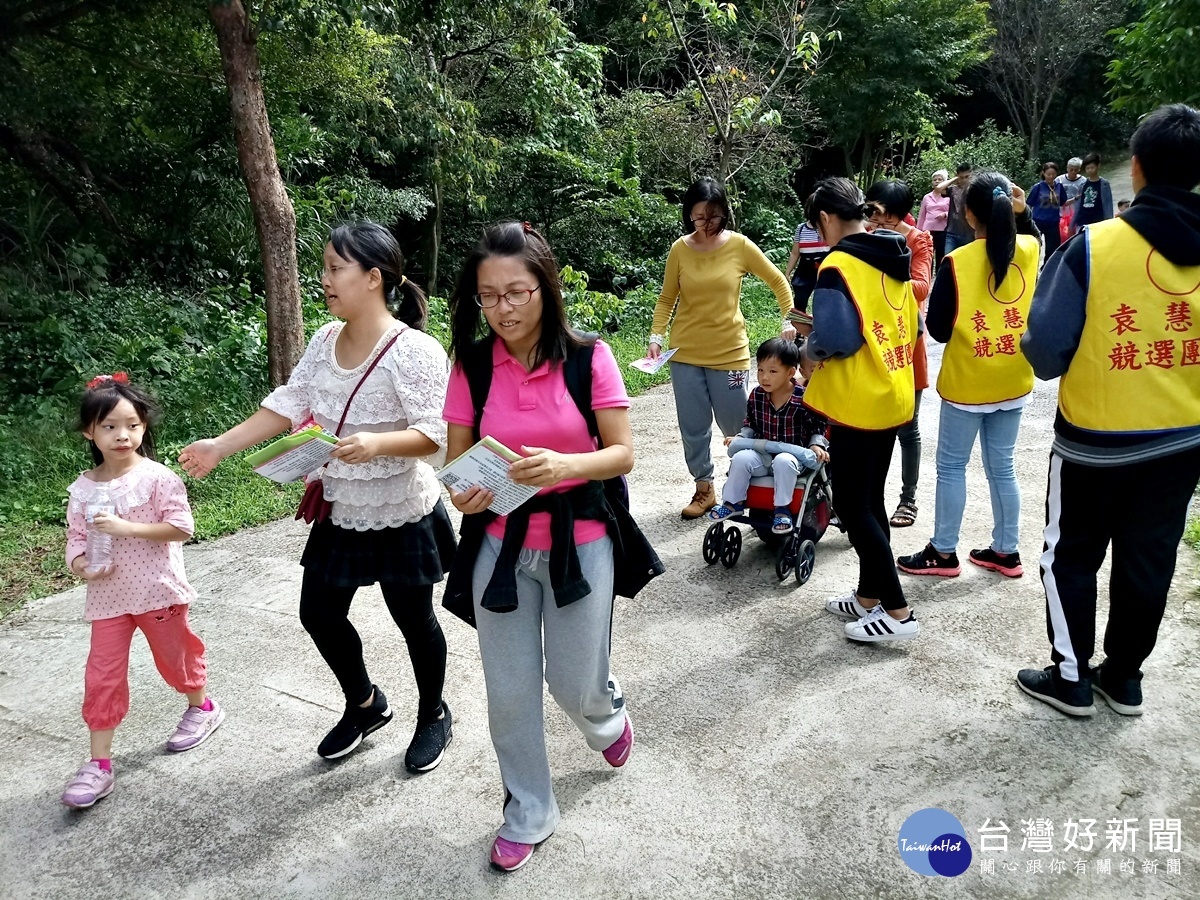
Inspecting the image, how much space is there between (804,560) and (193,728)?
2.79 meters

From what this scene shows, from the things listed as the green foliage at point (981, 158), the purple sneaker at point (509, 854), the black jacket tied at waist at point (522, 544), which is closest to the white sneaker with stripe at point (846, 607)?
the black jacket tied at waist at point (522, 544)

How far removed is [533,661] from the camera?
2582 mm

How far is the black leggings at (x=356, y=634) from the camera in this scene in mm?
2992

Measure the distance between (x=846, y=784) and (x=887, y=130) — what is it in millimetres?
21465

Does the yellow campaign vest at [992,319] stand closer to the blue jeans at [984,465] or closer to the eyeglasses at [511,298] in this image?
the blue jeans at [984,465]

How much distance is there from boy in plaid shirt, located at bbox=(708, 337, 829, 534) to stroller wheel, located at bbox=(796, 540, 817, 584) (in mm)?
129

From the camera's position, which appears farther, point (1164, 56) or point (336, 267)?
point (1164, 56)

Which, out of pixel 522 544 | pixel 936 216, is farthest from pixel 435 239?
pixel 522 544

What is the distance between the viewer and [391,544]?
116 inches

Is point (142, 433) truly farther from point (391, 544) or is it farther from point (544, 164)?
point (544, 164)

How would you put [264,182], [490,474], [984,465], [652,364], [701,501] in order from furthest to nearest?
[264,182]
[701,501]
[652,364]
[984,465]
[490,474]

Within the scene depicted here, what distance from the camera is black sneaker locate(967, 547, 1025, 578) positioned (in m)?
4.33

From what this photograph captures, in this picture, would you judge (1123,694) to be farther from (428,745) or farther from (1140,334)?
(428,745)

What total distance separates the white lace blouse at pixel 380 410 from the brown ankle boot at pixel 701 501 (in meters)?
2.59
